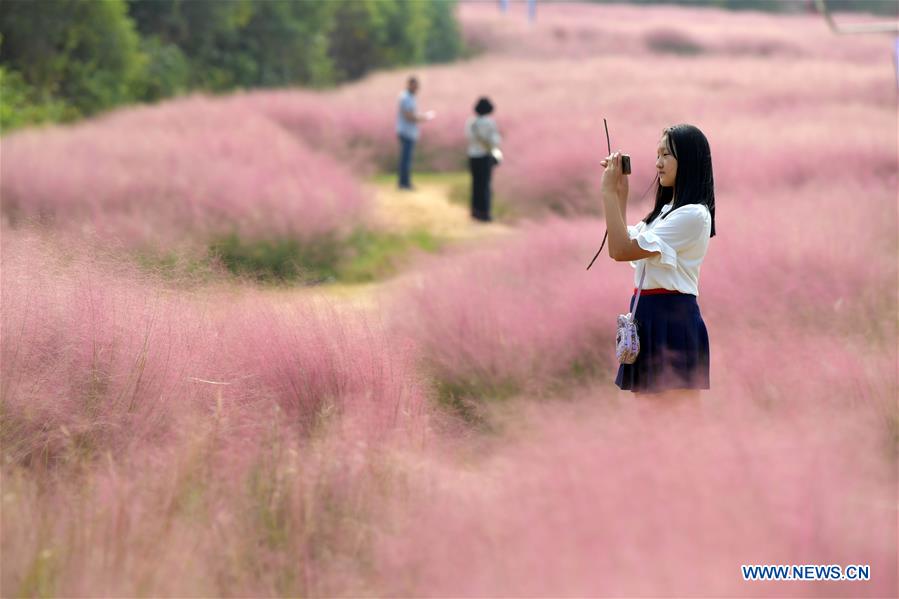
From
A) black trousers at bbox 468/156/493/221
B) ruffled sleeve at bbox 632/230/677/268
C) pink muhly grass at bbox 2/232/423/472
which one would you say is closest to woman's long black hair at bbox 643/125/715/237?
ruffled sleeve at bbox 632/230/677/268

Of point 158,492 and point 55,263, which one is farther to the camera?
point 55,263

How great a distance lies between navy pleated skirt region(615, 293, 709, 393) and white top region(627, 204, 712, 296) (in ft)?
0.20

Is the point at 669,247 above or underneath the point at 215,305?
above

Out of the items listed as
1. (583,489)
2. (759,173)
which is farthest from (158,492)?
(759,173)

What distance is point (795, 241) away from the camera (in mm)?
7082

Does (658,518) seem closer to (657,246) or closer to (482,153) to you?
(657,246)

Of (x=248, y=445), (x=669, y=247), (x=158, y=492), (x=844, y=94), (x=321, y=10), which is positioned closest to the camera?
(x=158, y=492)

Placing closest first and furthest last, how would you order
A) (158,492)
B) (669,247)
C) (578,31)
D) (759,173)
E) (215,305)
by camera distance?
(158,492)
(669,247)
(215,305)
(759,173)
(578,31)

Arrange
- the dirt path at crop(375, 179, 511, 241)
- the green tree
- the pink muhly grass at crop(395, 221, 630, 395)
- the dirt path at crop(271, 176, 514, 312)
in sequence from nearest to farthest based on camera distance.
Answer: the pink muhly grass at crop(395, 221, 630, 395), the dirt path at crop(271, 176, 514, 312), the dirt path at crop(375, 179, 511, 241), the green tree

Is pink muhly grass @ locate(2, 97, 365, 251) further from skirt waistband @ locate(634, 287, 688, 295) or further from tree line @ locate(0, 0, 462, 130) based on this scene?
skirt waistband @ locate(634, 287, 688, 295)

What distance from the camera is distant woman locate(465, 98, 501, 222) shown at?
12492mm

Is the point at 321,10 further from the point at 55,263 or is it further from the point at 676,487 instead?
the point at 676,487

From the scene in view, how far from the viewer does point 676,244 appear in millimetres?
3867

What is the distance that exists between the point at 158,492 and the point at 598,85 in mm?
20834
